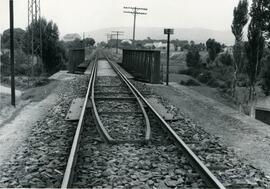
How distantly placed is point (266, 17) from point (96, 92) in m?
39.9

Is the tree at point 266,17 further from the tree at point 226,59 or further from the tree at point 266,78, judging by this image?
the tree at point 226,59

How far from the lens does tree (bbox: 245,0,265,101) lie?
42.4 metres

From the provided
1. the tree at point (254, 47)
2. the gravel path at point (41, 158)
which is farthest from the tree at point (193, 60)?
the gravel path at point (41, 158)

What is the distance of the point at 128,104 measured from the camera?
12.0 m

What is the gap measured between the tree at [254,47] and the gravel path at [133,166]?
35445mm

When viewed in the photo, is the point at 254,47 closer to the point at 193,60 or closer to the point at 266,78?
the point at 266,78

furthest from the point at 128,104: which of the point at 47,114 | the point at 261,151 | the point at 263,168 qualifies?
the point at 263,168

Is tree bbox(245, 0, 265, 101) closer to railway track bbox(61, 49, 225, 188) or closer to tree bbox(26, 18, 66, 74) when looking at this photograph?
tree bbox(26, 18, 66, 74)

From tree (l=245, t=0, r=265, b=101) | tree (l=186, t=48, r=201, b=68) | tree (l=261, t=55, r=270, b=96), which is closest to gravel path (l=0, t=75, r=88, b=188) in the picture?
tree (l=245, t=0, r=265, b=101)

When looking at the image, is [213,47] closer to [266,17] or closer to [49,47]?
[266,17]

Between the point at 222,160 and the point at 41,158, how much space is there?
3.12 metres

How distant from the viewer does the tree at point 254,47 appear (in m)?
42.4

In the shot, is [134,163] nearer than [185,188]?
No

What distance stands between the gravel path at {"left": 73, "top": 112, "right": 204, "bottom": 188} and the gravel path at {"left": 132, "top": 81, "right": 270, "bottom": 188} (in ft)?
1.43
